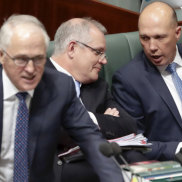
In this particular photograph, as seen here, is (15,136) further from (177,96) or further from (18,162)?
(177,96)

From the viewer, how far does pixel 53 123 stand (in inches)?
62.5

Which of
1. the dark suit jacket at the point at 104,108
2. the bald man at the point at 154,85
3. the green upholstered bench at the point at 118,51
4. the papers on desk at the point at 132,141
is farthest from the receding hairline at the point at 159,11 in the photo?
the papers on desk at the point at 132,141

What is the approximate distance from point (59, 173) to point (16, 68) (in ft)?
1.87

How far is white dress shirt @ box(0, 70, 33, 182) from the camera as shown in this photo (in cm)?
152

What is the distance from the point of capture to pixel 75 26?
7.11 ft

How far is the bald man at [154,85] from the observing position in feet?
7.12

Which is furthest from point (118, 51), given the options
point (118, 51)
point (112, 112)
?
point (112, 112)

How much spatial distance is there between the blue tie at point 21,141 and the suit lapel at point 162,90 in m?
0.82

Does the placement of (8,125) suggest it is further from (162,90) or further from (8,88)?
(162,90)

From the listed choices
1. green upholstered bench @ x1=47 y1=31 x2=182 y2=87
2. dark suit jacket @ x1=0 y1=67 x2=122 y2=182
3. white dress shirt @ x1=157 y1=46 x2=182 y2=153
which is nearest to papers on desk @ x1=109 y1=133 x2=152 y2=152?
dark suit jacket @ x1=0 y1=67 x2=122 y2=182

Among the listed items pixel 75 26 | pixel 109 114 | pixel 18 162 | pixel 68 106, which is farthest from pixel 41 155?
pixel 75 26

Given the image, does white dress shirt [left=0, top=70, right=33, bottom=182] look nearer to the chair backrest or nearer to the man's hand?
the man's hand

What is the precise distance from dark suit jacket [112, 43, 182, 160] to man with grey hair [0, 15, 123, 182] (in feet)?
1.94

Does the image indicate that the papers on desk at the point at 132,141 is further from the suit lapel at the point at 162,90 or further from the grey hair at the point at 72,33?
the grey hair at the point at 72,33
